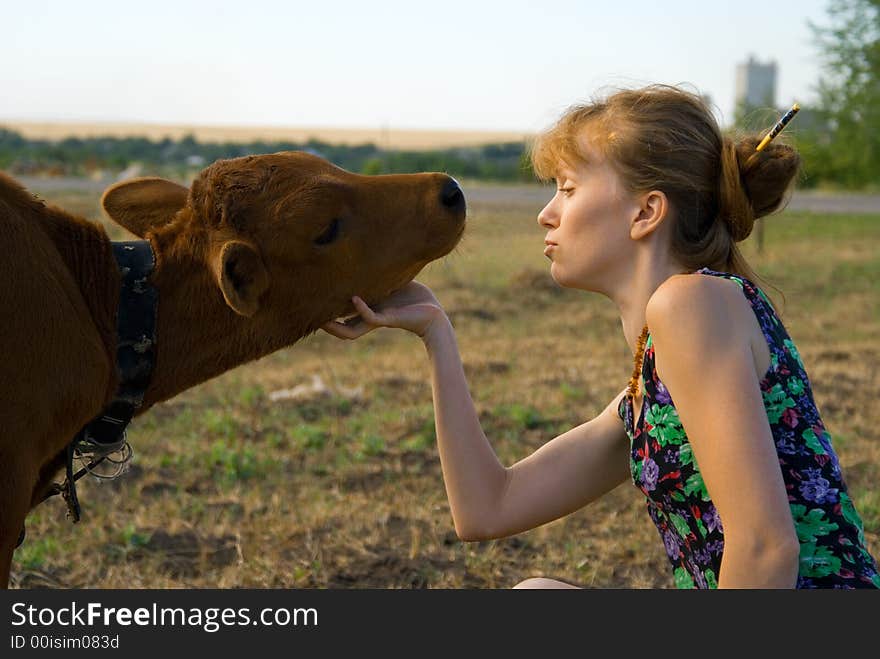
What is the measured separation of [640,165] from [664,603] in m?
1.01

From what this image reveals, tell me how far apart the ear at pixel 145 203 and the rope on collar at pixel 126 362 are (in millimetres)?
344

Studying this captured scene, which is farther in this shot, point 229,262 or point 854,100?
point 854,100

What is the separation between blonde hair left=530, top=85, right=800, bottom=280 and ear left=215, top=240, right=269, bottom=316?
2.91ft

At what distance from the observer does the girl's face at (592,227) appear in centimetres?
269

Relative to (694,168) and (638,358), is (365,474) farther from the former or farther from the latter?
(694,168)

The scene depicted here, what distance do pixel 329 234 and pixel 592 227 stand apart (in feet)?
2.49

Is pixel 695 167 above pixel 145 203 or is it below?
above

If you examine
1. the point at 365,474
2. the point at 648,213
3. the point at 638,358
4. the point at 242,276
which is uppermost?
the point at 648,213

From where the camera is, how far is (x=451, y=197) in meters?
3.17

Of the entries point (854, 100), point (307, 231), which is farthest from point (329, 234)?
point (854, 100)

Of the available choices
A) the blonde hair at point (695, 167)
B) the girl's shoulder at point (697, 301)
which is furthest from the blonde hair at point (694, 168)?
the girl's shoulder at point (697, 301)

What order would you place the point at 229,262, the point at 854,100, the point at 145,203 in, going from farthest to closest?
1. the point at 854,100
2. the point at 145,203
3. the point at 229,262

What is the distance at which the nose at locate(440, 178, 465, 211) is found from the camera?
10.4 ft

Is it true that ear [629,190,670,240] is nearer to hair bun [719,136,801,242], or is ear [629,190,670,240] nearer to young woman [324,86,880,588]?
young woman [324,86,880,588]
